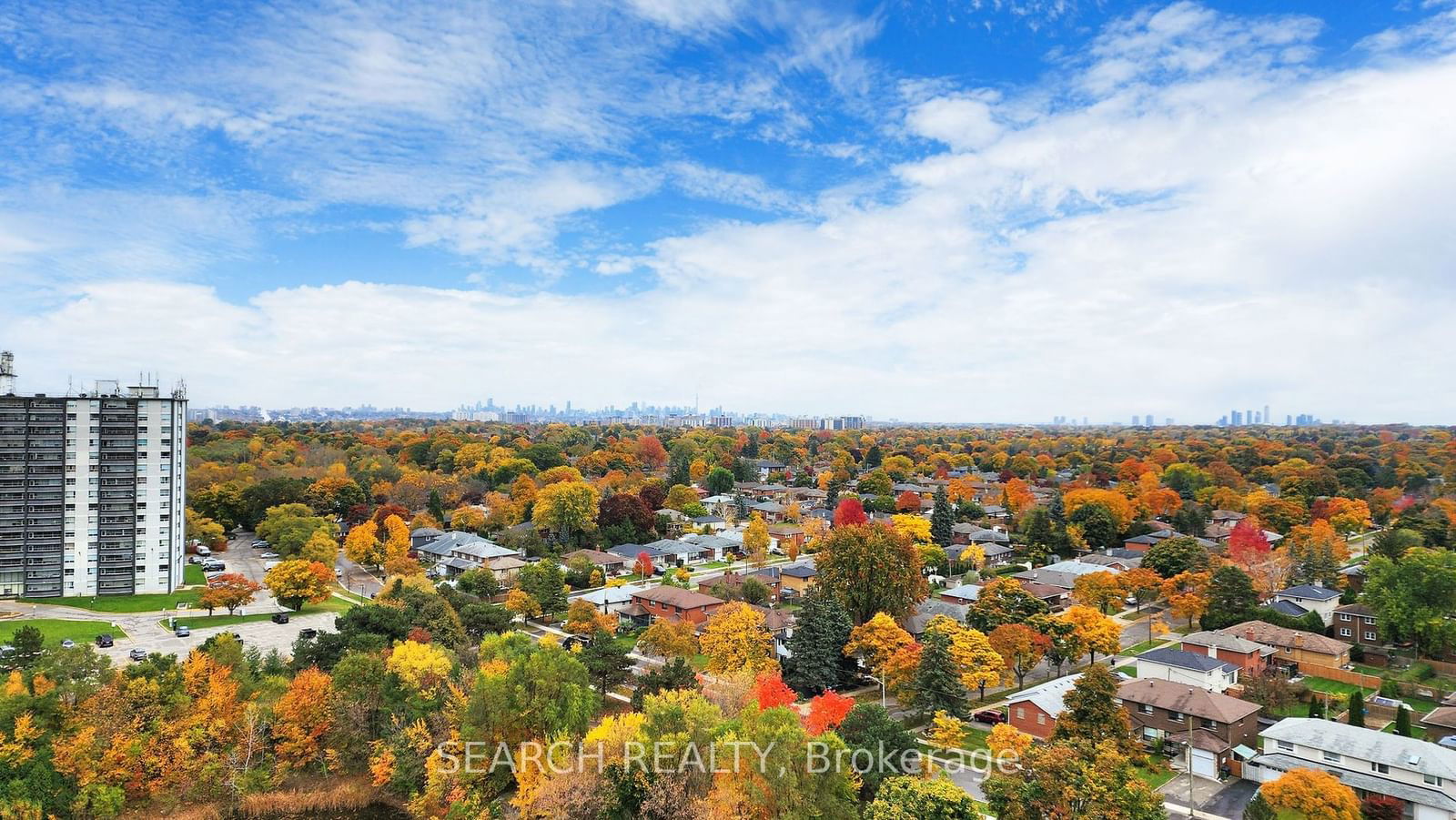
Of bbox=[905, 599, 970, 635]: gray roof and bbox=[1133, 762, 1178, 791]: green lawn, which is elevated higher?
bbox=[905, 599, 970, 635]: gray roof

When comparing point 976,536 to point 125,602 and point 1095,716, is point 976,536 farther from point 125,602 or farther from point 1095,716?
point 125,602

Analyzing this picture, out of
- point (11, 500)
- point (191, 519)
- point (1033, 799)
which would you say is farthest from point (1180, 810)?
point (191, 519)

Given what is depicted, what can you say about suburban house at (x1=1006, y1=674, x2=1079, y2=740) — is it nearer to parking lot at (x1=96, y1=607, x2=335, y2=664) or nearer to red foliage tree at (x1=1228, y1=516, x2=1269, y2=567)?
red foliage tree at (x1=1228, y1=516, x2=1269, y2=567)

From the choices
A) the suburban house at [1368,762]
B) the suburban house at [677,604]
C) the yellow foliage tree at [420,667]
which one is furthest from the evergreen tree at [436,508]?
the suburban house at [1368,762]

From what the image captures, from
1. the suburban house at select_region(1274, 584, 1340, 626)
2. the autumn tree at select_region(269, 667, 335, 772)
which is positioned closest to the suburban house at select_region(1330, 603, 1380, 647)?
the suburban house at select_region(1274, 584, 1340, 626)

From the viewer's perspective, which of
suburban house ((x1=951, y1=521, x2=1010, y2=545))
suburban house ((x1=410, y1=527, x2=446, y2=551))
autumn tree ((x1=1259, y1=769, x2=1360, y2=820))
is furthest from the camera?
suburban house ((x1=951, y1=521, x2=1010, y2=545))

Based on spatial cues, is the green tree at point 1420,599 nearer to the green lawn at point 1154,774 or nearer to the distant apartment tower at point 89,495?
the green lawn at point 1154,774

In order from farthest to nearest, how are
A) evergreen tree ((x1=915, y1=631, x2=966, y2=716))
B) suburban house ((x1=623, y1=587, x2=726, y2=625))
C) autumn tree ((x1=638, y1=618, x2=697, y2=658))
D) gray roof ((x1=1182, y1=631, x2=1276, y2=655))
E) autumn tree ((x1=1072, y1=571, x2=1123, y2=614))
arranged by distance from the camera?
autumn tree ((x1=1072, y1=571, x2=1123, y2=614)), suburban house ((x1=623, y1=587, x2=726, y2=625)), autumn tree ((x1=638, y1=618, x2=697, y2=658)), gray roof ((x1=1182, y1=631, x2=1276, y2=655)), evergreen tree ((x1=915, y1=631, x2=966, y2=716))
